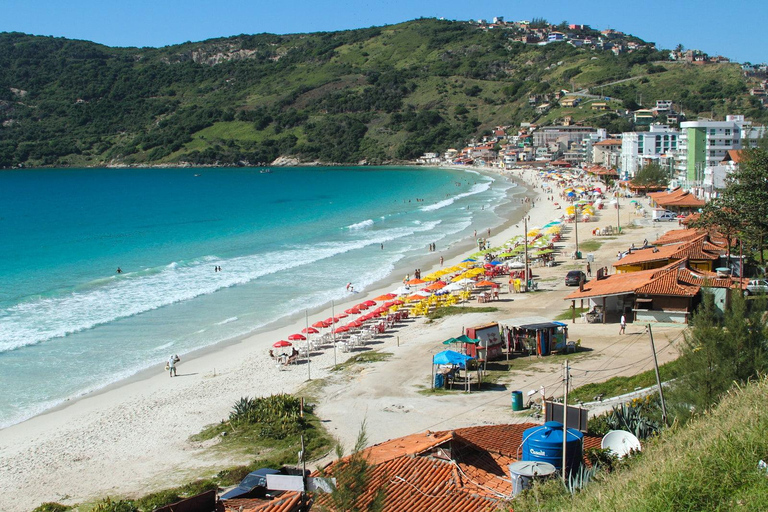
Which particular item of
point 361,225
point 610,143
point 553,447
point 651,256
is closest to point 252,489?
point 553,447

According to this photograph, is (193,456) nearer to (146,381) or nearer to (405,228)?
(146,381)

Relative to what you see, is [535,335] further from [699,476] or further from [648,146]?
[648,146]

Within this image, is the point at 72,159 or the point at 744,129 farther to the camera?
the point at 72,159

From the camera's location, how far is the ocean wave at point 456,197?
72.8 m

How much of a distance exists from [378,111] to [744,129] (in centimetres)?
12839

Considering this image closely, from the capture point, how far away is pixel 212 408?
18062mm

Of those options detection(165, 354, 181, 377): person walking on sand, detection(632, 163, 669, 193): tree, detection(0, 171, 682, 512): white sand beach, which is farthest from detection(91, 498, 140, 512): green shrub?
detection(632, 163, 669, 193): tree

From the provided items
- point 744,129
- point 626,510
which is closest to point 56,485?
point 626,510

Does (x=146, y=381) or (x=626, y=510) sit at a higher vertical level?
(x=626, y=510)

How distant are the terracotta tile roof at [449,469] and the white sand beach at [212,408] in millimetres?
3047

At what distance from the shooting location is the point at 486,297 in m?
27.5

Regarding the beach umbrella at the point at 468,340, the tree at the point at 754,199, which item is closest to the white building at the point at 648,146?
the tree at the point at 754,199

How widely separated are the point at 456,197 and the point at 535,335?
6501cm

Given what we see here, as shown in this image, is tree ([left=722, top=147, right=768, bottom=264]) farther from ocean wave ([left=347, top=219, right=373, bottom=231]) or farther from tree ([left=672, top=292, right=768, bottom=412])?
ocean wave ([left=347, top=219, right=373, bottom=231])
